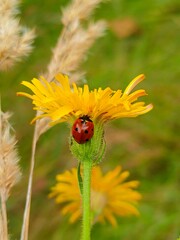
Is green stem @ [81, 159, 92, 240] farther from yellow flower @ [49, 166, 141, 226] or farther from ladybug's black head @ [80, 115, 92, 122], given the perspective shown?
yellow flower @ [49, 166, 141, 226]

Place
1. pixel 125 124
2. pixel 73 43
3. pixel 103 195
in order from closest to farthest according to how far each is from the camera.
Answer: pixel 73 43 < pixel 103 195 < pixel 125 124

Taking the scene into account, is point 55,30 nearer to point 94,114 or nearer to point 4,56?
point 4,56

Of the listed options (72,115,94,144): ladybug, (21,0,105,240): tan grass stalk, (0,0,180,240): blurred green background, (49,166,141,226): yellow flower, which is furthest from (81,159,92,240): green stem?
(0,0,180,240): blurred green background

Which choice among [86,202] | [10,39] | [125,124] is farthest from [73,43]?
[125,124]

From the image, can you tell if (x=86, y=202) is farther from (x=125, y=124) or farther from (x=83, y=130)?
(x=125, y=124)

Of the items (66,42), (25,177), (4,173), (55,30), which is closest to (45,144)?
(25,177)
